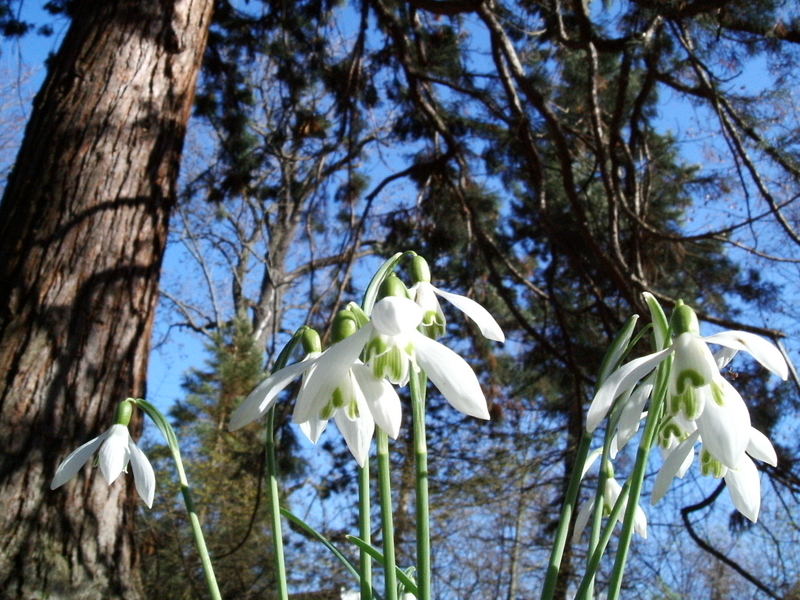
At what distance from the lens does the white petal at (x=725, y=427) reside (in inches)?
21.5

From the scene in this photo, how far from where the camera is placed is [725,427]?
0.56 m

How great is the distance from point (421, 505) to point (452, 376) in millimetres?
108

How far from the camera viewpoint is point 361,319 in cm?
64

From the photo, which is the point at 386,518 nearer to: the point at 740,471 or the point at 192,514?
the point at 192,514

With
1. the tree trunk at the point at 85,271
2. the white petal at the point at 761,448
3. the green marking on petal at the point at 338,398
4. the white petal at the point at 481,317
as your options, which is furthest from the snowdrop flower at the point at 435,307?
the tree trunk at the point at 85,271

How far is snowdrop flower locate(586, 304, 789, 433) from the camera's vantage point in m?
0.55

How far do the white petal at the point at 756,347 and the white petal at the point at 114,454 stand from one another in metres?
0.53

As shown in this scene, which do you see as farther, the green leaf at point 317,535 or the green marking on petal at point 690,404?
the green leaf at point 317,535

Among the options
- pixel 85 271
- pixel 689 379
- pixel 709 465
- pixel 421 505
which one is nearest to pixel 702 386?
pixel 689 379

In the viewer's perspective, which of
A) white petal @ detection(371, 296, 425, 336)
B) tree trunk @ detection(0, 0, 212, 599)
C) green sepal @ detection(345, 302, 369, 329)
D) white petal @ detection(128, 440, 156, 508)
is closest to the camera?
white petal @ detection(371, 296, 425, 336)

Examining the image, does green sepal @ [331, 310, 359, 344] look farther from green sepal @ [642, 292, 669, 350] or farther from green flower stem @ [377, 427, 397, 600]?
green sepal @ [642, 292, 669, 350]

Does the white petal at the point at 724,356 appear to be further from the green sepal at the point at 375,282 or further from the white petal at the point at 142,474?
the white petal at the point at 142,474

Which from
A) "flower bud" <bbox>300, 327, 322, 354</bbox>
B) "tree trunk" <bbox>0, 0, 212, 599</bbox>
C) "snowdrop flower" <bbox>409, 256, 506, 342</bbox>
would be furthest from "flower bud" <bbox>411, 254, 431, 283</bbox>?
"tree trunk" <bbox>0, 0, 212, 599</bbox>

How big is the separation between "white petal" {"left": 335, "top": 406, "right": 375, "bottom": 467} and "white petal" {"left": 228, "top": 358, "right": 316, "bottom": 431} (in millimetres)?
82
